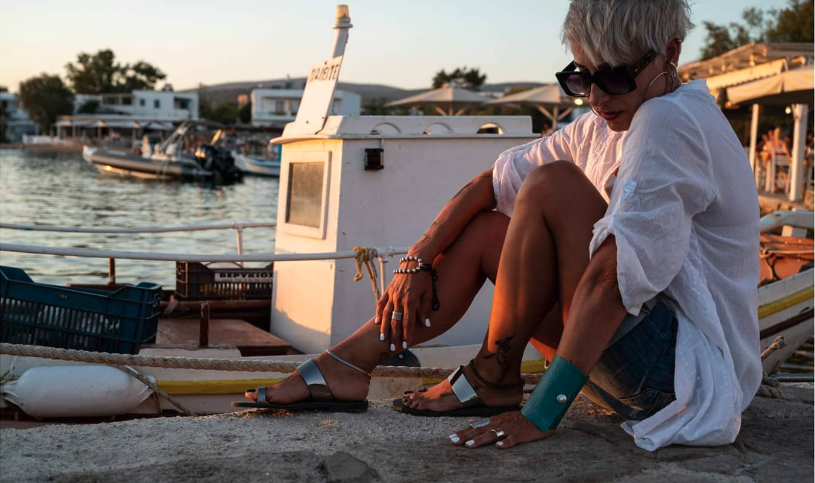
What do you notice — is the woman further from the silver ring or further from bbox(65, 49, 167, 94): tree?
bbox(65, 49, 167, 94): tree

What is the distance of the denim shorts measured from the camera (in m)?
2.31

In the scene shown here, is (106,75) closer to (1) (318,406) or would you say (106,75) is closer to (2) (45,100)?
(2) (45,100)

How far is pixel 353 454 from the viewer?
2.34 metres

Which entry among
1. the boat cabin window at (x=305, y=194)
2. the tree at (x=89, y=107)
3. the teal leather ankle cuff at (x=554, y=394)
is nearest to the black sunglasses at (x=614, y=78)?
the teal leather ankle cuff at (x=554, y=394)

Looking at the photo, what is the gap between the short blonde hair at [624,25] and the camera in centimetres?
222

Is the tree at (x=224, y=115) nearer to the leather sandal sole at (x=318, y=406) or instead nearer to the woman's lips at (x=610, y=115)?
the leather sandal sole at (x=318, y=406)

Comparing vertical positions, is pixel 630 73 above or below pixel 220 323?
above

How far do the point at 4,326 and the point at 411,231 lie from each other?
261 cm

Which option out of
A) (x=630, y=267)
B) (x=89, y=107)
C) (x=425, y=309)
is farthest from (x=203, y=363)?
(x=89, y=107)

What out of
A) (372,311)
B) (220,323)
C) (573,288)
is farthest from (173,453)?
(220,323)

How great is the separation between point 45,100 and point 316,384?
400 ft

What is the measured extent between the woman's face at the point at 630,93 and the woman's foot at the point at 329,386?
107 cm

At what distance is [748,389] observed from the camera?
249 centimetres

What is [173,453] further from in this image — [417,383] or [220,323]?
[220,323]
